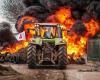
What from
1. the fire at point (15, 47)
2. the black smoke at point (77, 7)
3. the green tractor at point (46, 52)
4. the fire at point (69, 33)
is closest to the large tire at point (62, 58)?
the green tractor at point (46, 52)

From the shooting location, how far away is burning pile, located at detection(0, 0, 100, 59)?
30562 millimetres

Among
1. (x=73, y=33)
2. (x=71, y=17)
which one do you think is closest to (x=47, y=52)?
(x=73, y=33)

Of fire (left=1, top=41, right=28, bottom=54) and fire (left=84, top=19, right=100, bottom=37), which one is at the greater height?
fire (left=84, top=19, right=100, bottom=37)

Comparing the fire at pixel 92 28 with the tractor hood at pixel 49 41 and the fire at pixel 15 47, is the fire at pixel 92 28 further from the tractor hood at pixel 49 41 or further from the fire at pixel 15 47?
the tractor hood at pixel 49 41

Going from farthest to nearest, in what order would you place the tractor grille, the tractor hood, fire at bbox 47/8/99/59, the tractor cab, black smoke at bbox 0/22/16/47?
1. black smoke at bbox 0/22/16/47
2. fire at bbox 47/8/99/59
3. the tractor cab
4. the tractor hood
5. the tractor grille


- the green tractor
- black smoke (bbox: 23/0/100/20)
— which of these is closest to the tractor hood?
the green tractor

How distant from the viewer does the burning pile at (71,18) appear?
30.6 meters

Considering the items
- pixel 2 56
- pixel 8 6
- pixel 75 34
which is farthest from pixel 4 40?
pixel 8 6

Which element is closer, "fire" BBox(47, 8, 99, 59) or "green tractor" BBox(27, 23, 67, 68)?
"green tractor" BBox(27, 23, 67, 68)

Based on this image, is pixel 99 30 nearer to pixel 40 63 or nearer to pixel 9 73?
pixel 40 63

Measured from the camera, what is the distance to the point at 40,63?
23484 mm

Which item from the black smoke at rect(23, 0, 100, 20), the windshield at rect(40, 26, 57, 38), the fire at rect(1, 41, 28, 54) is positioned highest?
the black smoke at rect(23, 0, 100, 20)

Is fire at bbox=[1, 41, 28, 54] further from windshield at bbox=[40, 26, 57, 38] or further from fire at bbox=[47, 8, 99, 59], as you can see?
windshield at bbox=[40, 26, 57, 38]

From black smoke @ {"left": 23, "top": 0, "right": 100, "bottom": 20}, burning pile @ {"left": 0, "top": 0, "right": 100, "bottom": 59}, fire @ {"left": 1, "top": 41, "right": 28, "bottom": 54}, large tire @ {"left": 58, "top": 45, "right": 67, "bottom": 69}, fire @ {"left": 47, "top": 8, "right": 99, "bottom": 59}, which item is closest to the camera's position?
large tire @ {"left": 58, "top": 45, "right": 67, "bottom": 69}
